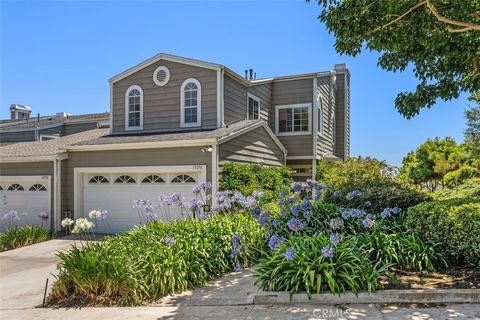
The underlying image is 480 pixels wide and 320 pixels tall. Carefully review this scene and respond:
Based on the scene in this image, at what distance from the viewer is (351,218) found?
23.4ft

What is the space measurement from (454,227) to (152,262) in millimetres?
4853

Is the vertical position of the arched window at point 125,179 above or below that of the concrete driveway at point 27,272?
above

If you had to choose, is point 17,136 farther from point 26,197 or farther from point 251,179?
point 251,179

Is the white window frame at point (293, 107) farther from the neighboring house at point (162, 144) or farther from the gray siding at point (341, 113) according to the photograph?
the gray siding at point (341, 113)

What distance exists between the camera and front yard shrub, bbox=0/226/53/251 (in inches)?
429

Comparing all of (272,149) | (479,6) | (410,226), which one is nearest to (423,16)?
(479,6)

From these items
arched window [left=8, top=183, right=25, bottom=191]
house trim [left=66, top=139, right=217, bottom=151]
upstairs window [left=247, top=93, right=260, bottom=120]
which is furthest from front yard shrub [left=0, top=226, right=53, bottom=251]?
upstairs window [left=247, top=93, right=260, bottom=120]

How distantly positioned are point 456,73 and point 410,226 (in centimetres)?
Result: 424

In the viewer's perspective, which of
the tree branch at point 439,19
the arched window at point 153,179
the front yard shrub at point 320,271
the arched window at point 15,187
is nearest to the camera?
the front yard shrub at point 320,271

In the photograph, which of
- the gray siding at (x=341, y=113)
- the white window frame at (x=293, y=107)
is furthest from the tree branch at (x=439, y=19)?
the gray siding at (x=341, y=113)

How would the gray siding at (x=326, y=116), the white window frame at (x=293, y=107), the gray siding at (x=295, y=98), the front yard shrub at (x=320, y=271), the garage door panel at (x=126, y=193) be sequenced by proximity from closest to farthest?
the front yard shrub at (x=320, y=271), the garage door panel at (x=126, y=193), the white window frame at (x=293, y=107), the gray siding at (x=295, y=98), the gray siding at (x=326, y=116)

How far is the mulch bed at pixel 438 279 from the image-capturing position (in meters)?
4.87

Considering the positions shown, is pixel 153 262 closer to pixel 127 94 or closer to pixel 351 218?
pixel 351 218

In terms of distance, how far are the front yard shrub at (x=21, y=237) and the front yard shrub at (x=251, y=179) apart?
6.37 m
